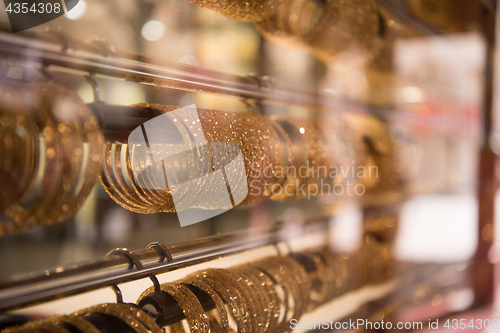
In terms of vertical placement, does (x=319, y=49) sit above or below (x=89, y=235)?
above

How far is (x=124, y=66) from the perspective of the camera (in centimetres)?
32

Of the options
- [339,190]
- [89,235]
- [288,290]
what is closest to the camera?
[288,290]

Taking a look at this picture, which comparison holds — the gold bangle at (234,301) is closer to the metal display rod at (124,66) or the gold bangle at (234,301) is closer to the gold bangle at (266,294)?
the gold bangle at (266,294)

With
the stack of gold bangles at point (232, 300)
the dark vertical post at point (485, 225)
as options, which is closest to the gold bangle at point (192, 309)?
the stack of gold bangles at point (232, 300)

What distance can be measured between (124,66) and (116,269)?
6.4 inches

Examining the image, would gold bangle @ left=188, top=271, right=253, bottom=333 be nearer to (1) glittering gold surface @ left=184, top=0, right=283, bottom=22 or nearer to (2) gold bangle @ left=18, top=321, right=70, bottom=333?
(2) gold bangle @ left=18, top=321, right=70, bottom=333

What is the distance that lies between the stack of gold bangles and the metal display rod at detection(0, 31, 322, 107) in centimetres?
18

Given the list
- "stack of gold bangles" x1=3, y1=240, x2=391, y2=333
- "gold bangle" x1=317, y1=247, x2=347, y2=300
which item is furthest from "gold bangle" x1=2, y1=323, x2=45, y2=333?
"gold bangle" x1=317, y1=247, x2=347, y2=300

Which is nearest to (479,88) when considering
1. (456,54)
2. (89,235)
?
(456,54)

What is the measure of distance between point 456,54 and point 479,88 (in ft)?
0.39

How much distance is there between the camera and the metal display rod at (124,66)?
10.3 inches

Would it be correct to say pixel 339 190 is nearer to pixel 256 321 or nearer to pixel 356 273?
pixel 356 273

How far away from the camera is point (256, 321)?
38cm

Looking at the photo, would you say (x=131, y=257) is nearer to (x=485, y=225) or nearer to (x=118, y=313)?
(x=118, y=313)
